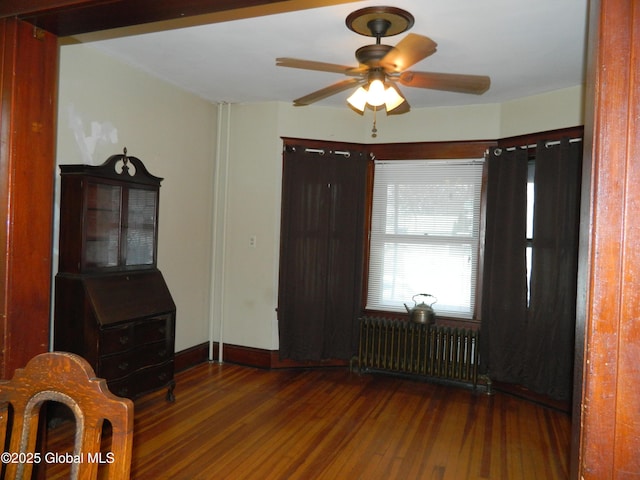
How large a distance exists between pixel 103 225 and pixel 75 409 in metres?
2.33

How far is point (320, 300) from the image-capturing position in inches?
179

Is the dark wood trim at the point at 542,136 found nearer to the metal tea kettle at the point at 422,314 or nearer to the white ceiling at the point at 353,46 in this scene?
the white ceiling at the point at 353,46

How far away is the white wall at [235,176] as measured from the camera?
4.14 m

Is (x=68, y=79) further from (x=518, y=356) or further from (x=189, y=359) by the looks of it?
(x=518, y=356)

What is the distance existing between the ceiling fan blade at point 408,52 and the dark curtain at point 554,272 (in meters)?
1.87

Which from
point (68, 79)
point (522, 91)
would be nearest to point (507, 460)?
point (522, 91)

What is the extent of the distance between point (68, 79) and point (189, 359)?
266cm

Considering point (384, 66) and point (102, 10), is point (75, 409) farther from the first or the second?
point (384, 66)

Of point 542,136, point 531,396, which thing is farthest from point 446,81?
point 531,396

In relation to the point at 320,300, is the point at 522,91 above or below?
above

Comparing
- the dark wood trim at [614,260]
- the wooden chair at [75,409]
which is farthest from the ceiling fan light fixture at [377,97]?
the wooden chair at [75,409]

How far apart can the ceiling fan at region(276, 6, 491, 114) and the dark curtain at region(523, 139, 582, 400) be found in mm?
1470

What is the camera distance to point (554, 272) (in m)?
3.71

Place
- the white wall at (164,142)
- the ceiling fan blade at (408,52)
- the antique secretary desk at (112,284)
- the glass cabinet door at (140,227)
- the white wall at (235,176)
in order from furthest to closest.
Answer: the white wall at (235,176) < the glass cabinet door at (140,227) < the white wall at (164,142) < the antique secretary desk at (112,284) < the ceiling fan blade at (408,52)
